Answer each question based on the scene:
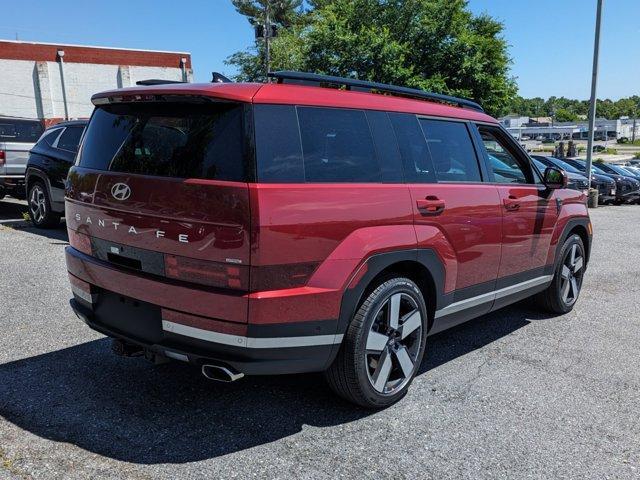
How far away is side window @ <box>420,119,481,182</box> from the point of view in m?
3.88

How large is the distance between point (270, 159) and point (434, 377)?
212 cm

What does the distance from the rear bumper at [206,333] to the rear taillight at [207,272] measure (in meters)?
0.06

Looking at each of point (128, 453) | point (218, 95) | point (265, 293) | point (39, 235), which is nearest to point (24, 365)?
point (128, 453)

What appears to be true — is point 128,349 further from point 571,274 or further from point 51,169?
point 51,169

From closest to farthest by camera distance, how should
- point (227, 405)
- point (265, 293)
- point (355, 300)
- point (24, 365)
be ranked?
point (265, 293), point (355, 300), point (227, 405), point (24, 365)

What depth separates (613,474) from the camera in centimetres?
288

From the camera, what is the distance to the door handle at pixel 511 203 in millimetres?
4349

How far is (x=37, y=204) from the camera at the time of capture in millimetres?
9648

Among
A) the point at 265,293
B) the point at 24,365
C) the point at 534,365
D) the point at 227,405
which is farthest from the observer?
the point at 534,365

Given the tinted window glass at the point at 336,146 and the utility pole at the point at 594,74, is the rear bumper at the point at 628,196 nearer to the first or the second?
the utility pole at the point at 594,74

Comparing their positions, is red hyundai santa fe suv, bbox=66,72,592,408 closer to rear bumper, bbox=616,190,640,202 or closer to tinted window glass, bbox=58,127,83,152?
tinted window glass, bbox=58,127,83,152

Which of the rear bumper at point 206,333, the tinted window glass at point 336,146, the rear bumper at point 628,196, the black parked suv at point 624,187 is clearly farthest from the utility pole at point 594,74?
the rear bumper at point 206,333

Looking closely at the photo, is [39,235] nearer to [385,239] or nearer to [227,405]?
[227,405]

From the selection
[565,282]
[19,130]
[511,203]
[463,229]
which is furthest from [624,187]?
[19,130]
